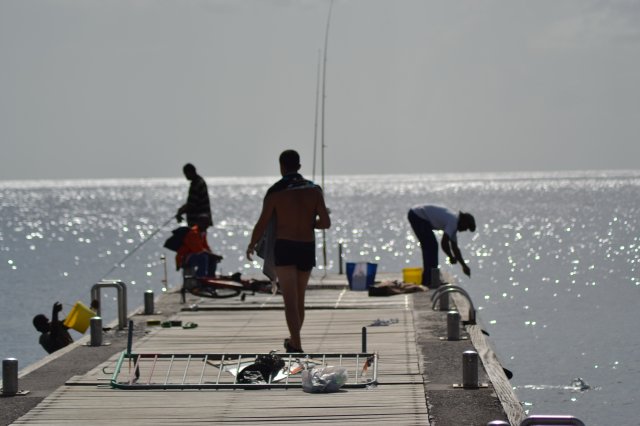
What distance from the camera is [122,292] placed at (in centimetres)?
1391

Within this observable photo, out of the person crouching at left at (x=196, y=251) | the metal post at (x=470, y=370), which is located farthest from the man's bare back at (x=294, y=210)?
the person crouching at left at (x=196, y=251)

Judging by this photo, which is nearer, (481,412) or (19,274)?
(481,412)

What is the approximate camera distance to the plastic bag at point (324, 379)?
955 centimetres

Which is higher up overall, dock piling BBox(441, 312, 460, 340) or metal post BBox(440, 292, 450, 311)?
dock piling BBox(441, 312, 460, 340)

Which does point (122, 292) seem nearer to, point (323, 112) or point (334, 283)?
point (334, 283)

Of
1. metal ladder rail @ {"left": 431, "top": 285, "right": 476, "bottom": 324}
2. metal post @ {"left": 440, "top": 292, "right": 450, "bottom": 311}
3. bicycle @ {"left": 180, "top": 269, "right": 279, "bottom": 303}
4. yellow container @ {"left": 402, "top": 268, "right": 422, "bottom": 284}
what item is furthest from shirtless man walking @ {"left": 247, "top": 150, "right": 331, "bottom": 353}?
yellow container @ {"left": 402, "top": 268, "right": 422, "bottom": 284}

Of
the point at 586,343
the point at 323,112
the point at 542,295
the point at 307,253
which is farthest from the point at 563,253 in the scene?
the point at 307,253

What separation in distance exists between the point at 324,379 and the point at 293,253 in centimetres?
212

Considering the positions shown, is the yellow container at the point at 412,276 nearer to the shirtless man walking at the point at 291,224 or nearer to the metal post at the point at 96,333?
the metal post at the point at 96,333

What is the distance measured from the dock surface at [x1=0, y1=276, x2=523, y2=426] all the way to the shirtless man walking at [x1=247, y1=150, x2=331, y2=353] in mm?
676

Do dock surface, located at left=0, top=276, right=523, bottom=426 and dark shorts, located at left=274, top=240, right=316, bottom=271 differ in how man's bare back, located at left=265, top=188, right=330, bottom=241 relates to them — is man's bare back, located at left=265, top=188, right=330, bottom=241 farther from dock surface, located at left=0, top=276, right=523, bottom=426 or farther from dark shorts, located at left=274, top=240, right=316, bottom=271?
dock surface, located at left=0, top=276, right=523, bottom=426

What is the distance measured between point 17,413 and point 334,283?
10.6 metres

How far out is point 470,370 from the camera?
955cm

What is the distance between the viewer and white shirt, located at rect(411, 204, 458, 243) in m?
16.6
